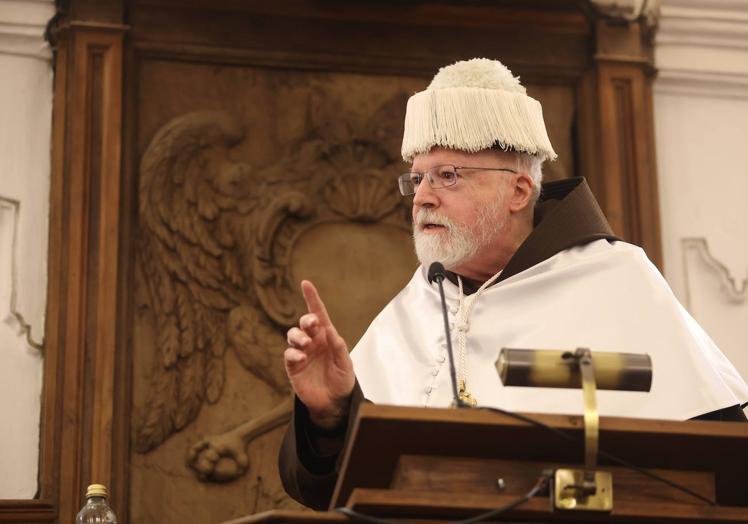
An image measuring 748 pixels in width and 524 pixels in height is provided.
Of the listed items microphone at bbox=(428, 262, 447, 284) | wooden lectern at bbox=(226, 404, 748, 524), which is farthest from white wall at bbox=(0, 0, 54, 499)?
wooden lectern at bbox=(226, 404, 748, 524)

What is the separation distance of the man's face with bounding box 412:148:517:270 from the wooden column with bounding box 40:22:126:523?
1685 millimetres

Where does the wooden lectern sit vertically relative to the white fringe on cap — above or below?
below

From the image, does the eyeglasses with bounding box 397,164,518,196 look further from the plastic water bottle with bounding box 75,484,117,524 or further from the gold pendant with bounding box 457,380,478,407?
the plastic water bottle with bounding box 75,484,117,524

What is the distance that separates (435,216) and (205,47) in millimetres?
2041

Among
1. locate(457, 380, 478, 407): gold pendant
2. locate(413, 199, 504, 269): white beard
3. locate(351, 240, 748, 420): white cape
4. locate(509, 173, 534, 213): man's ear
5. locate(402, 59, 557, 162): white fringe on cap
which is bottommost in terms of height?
locate(457, 380, 478, 407): gold pendant

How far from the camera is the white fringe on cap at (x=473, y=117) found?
4.64 metres

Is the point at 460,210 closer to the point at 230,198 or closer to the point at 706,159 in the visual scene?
the point at 230,198

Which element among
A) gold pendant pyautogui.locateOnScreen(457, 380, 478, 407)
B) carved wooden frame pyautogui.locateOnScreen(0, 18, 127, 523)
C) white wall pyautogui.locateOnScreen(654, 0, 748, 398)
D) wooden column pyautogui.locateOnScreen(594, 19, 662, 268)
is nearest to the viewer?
gold pendant pyautogui.locateOnScreen(457, 380, 478, 407)

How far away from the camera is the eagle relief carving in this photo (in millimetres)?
5938

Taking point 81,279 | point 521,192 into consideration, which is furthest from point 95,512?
point 521,192

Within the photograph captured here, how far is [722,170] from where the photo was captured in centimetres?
674

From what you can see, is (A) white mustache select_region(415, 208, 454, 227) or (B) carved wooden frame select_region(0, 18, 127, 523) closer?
(A) white mustache select_region(415, 208, 454, 227)

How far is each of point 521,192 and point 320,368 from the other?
1153 millimetres

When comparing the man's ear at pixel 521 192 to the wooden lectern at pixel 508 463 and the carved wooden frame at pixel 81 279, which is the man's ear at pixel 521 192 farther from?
the carved wooden frame at pixel 81 279
